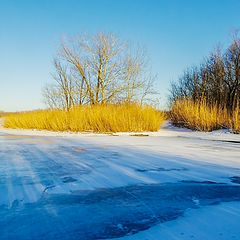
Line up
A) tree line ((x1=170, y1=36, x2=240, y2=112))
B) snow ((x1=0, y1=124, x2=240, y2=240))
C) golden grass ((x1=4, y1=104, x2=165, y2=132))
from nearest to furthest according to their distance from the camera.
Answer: snow ((x1=0, y1=124, x2=240, y2=240)) → golden grass ((x1=4, y1=104, x2=165, y2=132)) → tree line ((x1=170, y1=36, x2=240, y2=112))

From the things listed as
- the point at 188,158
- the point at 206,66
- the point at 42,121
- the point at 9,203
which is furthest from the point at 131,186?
→ the point at 206,66

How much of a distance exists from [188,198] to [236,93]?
19843mm

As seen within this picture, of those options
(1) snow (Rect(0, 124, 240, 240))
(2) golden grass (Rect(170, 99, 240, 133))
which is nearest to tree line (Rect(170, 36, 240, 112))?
(2) golden grass (Rect(170, 99, 240, 133))

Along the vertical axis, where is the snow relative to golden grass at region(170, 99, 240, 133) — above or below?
below

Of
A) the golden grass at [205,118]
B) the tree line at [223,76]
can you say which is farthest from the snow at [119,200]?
the tree line at [223,76]

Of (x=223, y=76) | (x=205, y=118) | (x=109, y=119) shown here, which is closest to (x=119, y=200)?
(x=109, y=119)

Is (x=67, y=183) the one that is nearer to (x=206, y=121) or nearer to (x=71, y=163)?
(x=71, y=163)

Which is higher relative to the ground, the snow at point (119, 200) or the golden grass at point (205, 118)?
the golden grass at point (205, 118)

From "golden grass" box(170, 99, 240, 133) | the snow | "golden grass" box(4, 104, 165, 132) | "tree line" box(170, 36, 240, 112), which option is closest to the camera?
the snow

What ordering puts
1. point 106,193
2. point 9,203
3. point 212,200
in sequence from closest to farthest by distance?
point 9,203 < point 212,200 < point 106,193

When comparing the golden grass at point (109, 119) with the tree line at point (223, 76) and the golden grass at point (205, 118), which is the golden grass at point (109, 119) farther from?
the tree line at point (223, 76)

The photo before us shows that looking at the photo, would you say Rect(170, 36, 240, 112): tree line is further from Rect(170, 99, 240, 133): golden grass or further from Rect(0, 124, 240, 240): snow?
Rect(0, 124, 240, 240): snow

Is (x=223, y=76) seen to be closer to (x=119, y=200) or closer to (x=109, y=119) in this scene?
(x=109, y=119)

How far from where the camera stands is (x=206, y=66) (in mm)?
22312
